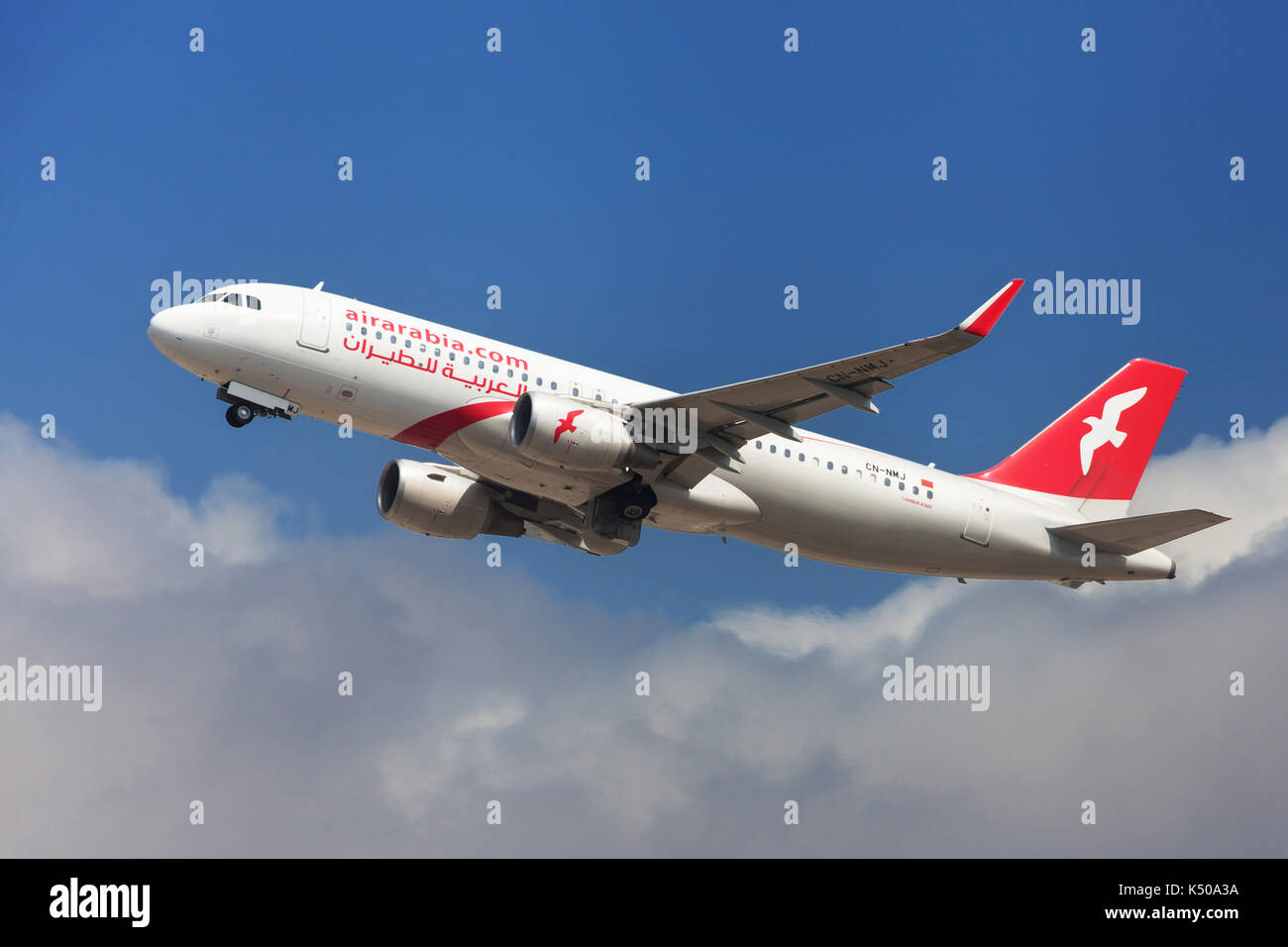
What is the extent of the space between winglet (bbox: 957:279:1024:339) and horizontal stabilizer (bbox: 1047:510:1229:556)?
9.74m

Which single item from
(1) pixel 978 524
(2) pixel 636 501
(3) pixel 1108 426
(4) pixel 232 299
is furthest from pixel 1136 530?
(4) pixel 232 299

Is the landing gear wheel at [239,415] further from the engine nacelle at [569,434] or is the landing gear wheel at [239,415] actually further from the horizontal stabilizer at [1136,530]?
the horizontal stabilizer at [1136,530]

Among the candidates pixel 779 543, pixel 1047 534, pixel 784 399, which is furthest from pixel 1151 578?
pixel 784 399

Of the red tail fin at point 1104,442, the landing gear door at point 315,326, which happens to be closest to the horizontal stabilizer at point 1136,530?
the red tail fin at point 1104,442

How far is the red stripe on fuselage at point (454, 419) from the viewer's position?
32888mm

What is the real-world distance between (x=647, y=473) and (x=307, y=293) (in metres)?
9.08

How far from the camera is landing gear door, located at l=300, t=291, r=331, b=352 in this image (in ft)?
105

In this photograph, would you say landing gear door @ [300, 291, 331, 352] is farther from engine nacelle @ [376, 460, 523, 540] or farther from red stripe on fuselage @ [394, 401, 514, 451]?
engine nacelle @ [376, 460, 523, 540]

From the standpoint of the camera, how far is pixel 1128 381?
42312 millimetres

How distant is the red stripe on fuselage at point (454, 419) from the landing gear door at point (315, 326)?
2855mm

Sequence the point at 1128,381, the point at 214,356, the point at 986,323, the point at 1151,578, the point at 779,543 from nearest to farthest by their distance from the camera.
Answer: the point at 986,323 → the point at 214,356 → the point at 779,543 → the point at 1151,578 → the point at 1128,381

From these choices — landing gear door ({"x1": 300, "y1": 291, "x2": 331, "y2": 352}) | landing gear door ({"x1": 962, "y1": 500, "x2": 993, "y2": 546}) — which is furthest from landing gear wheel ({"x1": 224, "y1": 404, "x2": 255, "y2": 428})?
landing gear door ({"x1": 962, "y1": 500, "x2": 993, "y2": 546})

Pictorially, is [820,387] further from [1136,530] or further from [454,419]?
[1136,530]

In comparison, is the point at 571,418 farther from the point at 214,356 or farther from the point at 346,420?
the point at 214,356
